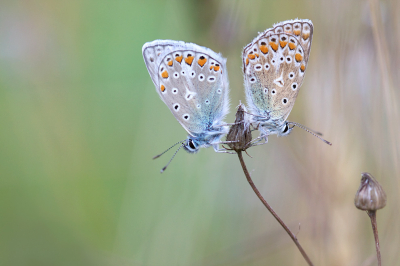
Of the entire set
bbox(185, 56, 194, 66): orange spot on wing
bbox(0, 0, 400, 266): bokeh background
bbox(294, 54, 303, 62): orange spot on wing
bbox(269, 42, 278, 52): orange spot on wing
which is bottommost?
bbox(0, 0, 400, 266): bokeh background

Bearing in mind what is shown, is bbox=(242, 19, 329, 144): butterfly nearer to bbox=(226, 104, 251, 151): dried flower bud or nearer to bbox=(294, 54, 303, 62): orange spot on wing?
bbox=(294, 54, 303, 62): orange spot on wing

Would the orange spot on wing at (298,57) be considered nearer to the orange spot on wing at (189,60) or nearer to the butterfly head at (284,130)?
the butterfly head at (284,130)

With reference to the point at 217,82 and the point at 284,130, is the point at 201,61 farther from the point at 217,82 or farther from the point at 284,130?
the point at 284,130

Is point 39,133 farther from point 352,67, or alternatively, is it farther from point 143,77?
point 352,67

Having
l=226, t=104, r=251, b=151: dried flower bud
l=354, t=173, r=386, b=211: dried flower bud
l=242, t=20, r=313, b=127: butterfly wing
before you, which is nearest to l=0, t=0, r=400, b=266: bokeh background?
l=242, t=20, r=313, b=127: butterfly wing

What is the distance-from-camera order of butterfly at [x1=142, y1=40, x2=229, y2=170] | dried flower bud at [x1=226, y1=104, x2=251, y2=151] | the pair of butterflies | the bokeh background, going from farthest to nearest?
1. butterfly at [x1=142, y1=40, x2=229, y2=170]
2. the pair of butterflies
3. the bokeh background
4. dried flower bud at [x1=226, y1=104, x2=251, y2=151]

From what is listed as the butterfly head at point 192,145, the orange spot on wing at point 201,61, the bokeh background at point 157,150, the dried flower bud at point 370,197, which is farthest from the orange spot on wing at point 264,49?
the dried flower bud at point 370,197

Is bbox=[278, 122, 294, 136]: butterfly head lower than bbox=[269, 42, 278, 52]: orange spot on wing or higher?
lower

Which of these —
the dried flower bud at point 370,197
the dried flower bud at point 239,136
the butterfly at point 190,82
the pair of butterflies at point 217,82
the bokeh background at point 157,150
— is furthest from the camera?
the butterfly at point 190,82
